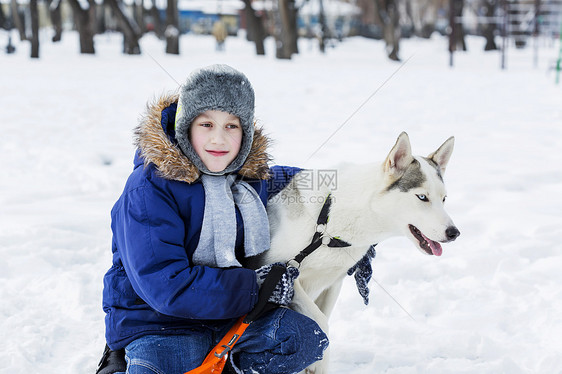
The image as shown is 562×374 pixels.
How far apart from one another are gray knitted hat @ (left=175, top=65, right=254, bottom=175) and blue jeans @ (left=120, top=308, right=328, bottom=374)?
0.65m

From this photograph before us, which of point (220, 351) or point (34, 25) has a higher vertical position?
point (34, 25)

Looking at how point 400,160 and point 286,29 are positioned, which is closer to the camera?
point 400,160

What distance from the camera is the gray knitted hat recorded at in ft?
6.95

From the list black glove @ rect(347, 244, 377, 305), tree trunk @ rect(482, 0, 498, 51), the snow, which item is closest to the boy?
black glove @ rect(347, 244, 377, 305)

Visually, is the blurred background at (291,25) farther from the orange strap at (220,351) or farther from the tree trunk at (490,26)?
the orange strap at (220,351)

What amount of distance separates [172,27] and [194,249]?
16867 millimetres

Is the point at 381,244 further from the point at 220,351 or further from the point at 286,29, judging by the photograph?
the point at 286,29

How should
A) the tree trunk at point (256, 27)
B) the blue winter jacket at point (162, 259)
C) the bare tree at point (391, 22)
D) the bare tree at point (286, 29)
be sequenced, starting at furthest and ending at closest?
the tree trunk at point (256, 27) → the bare tree at point (391, 22) → the bare tree at point (286, 29) → the blue winter jacket at point (162, 259)

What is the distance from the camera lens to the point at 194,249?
217 centimetres

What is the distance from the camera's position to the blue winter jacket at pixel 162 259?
198 cm

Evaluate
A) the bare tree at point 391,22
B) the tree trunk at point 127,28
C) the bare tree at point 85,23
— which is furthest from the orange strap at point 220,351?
the bare tree at point 391,22

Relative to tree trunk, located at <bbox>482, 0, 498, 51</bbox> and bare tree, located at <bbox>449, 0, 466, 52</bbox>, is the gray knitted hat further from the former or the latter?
tree trunk, located at <bbox>482, 0, 498, 51</bbox>

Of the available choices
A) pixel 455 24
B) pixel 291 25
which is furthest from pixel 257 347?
pixel 455 24

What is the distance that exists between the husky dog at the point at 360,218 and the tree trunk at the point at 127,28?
648 inches
